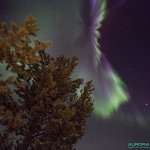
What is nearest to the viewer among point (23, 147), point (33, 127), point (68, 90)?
point (23, 147)

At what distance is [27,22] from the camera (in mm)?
6906

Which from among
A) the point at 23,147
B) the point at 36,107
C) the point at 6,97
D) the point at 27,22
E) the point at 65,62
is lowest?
the point at 23,147

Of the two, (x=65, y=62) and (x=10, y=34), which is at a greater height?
(x=65, y=62)

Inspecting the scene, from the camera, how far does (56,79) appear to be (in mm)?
10688

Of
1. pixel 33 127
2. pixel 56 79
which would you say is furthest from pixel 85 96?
pixel 33 127

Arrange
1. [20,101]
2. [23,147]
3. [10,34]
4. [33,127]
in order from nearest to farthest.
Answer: [10,34] < [23,147] < [33,127] < [20,101]

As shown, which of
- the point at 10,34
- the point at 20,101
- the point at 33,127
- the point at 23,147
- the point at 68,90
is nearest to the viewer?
the point at 10,34

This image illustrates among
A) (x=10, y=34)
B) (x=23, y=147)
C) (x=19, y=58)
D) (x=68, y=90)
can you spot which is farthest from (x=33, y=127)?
(x=10, y=34)

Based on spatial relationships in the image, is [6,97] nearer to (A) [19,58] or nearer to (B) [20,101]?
(B) [20,101]

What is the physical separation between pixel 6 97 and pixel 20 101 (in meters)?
0.93

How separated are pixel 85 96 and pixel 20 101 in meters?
4.35

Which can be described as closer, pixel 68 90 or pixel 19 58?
pixel 19 58

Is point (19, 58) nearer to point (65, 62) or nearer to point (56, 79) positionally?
point (56, 79)

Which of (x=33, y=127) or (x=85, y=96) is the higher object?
(x=85, y=96)
